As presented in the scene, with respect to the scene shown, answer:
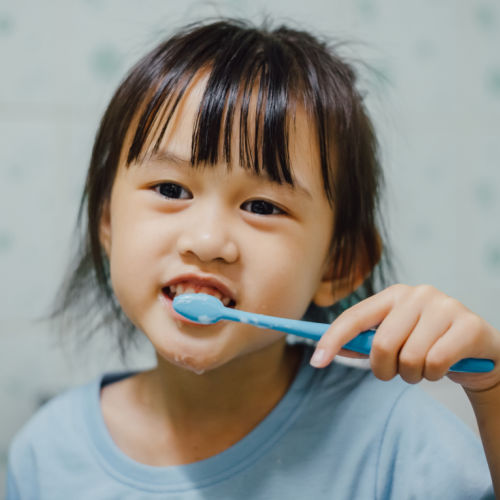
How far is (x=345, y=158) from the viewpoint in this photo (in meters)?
0.60

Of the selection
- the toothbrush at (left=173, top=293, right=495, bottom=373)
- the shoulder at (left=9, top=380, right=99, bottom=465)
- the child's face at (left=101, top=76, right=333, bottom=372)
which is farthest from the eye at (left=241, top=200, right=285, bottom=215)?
the shoulder at (left=9, top=380, right=99, bottom=465)

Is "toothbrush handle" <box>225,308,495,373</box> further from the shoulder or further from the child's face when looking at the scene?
the shoulder

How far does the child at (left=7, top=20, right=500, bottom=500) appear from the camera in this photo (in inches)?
20.0

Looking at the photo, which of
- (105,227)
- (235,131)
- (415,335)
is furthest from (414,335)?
(105,227)

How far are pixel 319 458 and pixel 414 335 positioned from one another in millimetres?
238

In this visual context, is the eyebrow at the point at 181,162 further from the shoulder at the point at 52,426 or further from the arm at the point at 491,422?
the shoulder at the point at 52,426

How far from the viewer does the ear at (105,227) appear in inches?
27.0

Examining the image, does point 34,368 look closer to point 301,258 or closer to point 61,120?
point 61,120

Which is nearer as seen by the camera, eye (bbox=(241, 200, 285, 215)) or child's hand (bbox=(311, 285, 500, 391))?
child's hand (bbox=(311, 285, 500, 391))

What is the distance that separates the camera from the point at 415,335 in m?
0.43

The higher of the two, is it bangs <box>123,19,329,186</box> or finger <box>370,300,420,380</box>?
bangs <box>123,19,329,186</box>

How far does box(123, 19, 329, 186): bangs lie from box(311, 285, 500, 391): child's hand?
0.16m

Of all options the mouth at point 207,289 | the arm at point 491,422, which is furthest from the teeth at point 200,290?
the arm at point 491,422

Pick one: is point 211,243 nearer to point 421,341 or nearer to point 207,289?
point 207,289
